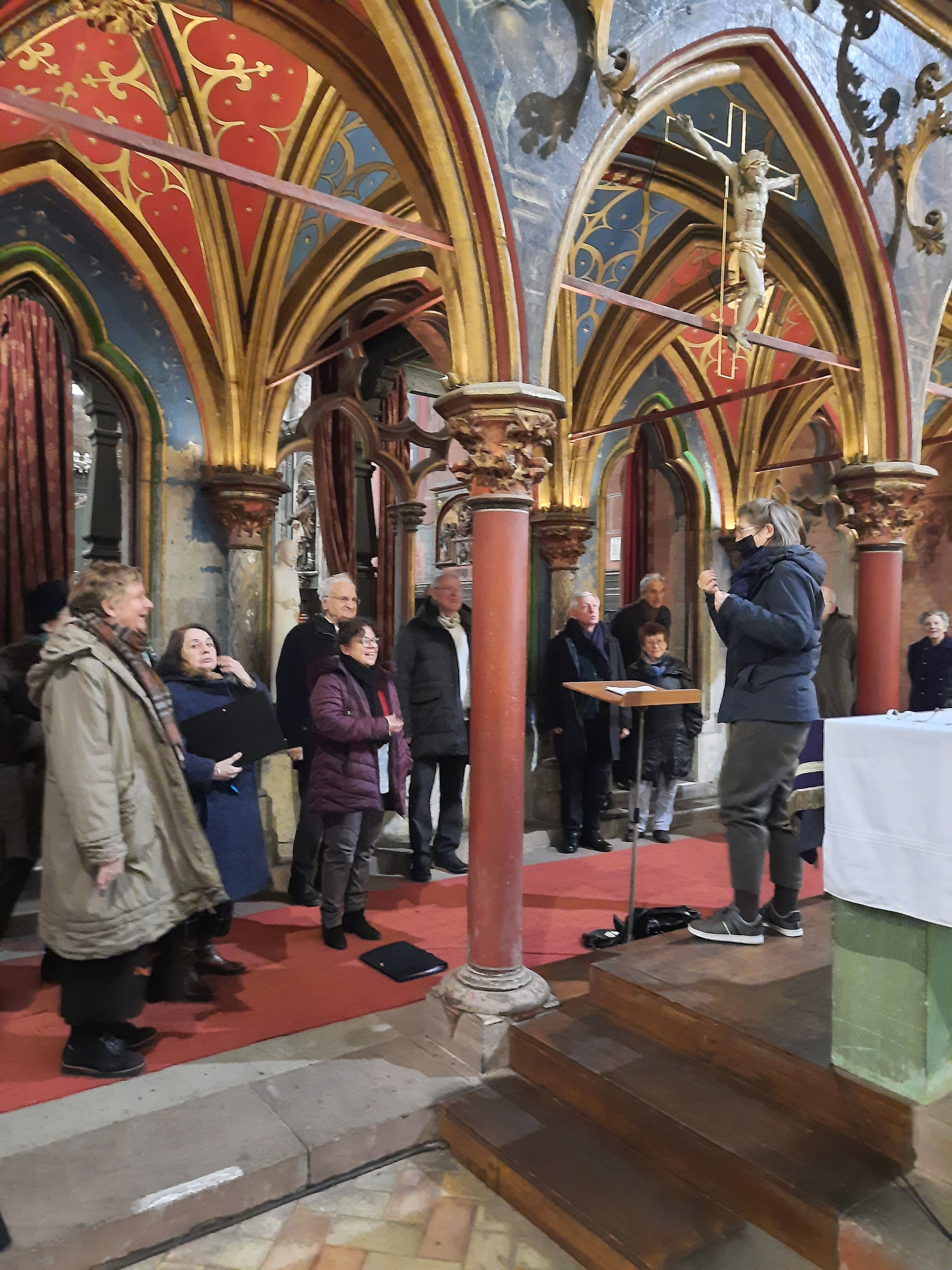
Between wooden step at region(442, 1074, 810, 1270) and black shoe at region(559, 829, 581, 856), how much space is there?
3088 mm

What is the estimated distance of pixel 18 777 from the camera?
12.2 feet

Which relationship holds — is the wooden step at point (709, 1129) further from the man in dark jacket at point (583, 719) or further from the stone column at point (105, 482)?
the stone column at point (105, 482)

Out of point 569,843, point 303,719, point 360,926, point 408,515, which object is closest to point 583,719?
point 569,843

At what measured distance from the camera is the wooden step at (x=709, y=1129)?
2.44 m

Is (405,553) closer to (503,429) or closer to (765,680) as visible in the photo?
(503,429)

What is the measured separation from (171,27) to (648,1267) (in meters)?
5.70

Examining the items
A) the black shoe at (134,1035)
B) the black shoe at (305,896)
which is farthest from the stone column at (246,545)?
the black shoe at (134,1035)

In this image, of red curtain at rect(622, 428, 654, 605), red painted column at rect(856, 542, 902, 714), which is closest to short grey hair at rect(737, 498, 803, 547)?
red painted column at rect(856, 542, 902, 714)

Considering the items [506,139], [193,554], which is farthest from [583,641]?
[506,139]

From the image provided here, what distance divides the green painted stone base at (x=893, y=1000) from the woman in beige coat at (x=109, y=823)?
2.06 m

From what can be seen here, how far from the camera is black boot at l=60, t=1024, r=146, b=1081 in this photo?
317 cm

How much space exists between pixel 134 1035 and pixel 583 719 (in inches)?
149

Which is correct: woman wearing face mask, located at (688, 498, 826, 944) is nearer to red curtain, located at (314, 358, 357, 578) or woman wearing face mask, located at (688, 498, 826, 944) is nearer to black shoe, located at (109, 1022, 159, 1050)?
black shoe, located at (109, 1022, 159, 1050)

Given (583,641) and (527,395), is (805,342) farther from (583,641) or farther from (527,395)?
(527,395)
